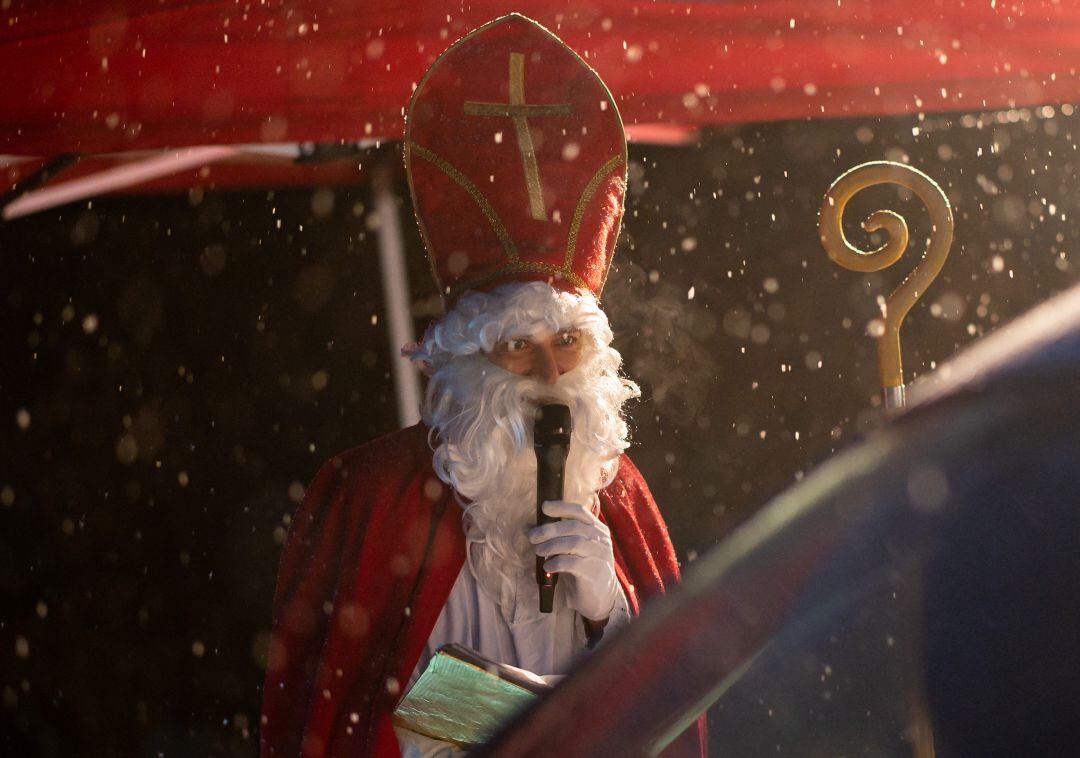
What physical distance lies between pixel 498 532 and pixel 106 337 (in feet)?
5.77

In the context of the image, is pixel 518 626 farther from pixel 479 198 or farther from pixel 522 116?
pixel 522 116

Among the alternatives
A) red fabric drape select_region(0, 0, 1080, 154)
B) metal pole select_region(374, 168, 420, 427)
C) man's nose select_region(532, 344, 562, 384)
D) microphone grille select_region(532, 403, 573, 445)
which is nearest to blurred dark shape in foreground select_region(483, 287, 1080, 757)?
microphone grille select_region(532, 403, 573, 445)

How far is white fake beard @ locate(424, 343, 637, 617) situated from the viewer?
1854 mm

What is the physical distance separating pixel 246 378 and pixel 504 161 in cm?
147

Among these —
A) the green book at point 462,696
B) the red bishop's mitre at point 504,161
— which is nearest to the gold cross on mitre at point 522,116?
the red bishop's mitre at point 504,161

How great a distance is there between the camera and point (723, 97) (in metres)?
2.46

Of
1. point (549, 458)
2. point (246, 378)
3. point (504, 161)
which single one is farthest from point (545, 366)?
point (246, 378)

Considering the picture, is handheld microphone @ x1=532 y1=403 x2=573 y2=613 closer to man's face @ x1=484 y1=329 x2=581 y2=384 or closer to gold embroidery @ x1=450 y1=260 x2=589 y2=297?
man's face @ x1=484 y1=329 x2=581 y2=384

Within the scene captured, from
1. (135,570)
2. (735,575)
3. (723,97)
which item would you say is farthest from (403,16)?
(735,575)

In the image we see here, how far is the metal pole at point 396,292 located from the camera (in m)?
2.98

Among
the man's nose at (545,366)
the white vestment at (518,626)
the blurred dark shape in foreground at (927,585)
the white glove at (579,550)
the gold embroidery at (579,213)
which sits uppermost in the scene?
the gold embroidery at (579,213)

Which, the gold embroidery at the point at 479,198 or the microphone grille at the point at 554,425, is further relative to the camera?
the gold embroidery at the point at 479,198

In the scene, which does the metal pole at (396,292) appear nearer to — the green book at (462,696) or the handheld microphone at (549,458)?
the handheld microphone at (549,458)

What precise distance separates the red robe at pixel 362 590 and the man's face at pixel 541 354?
0.77 feet
